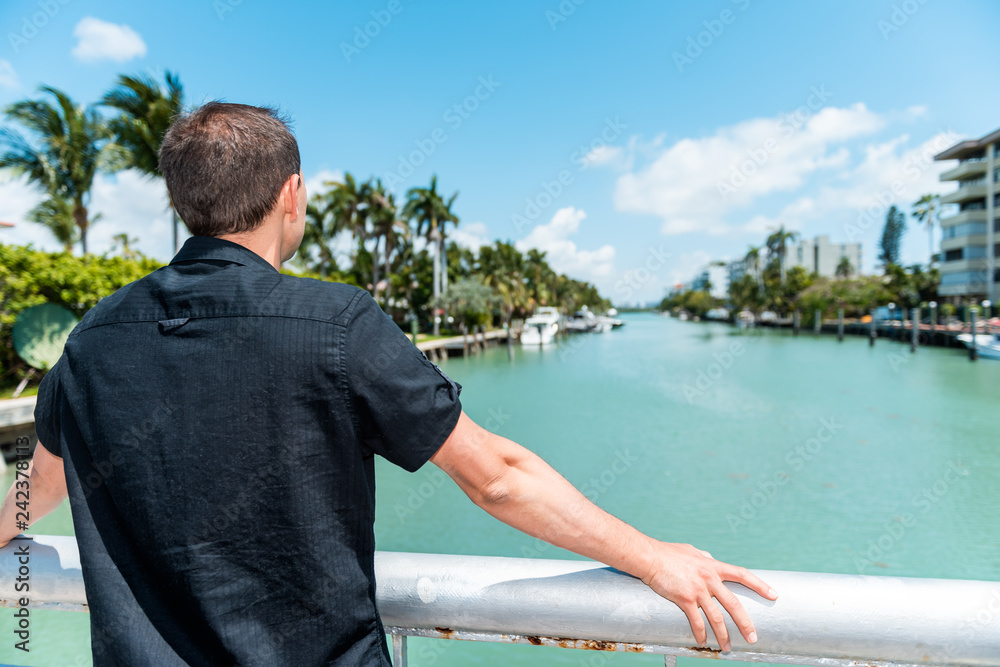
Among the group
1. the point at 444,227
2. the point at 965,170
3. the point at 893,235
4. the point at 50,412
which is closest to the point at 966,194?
the point at 965,170

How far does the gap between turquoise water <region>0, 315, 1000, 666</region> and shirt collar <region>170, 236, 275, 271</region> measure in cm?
718

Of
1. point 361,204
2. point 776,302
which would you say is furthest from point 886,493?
point 776,302

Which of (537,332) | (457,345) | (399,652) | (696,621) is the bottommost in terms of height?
(457,345)

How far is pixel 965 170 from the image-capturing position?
158 feet

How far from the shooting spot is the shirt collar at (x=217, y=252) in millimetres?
848

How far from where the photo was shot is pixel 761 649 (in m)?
0.92

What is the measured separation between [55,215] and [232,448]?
92.7 feet

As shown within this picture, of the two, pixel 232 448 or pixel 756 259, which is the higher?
pixel 756 259

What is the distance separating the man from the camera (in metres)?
0.78

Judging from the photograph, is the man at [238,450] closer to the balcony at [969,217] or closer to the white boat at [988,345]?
the white boat at [988,345]

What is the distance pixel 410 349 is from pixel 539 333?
4939cm

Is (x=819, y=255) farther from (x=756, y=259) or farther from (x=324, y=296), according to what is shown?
(x=324, y=296)

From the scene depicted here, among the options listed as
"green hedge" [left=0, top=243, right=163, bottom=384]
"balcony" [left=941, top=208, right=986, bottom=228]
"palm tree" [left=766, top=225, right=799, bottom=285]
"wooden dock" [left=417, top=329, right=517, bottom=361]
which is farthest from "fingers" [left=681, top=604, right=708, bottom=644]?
"palm tree" [left=766, top=225, right=799, bottom=285]

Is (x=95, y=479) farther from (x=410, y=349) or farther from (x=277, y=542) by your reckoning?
(x=410, y=349)
